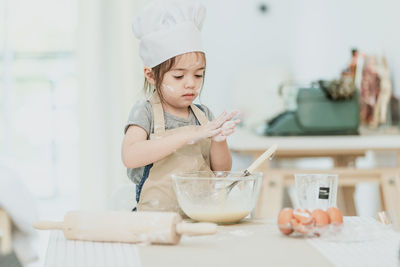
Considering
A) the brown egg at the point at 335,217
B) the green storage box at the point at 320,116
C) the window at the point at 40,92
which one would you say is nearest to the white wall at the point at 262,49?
the window at the point at 40,92

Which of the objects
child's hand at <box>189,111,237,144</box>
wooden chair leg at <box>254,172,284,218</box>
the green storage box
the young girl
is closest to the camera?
child's hand at <box>189,111,237,144</box>

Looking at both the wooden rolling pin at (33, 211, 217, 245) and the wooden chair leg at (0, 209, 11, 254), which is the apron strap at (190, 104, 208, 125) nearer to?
the wooden rolling pin at (33, 211, 217, 245)

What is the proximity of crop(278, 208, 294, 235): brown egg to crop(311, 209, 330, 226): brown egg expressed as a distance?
4cm

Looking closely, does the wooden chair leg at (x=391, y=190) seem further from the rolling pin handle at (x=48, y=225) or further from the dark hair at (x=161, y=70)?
the rolling pin handle at (x=48, y=225)

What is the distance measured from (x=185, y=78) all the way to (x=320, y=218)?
1.28 feet

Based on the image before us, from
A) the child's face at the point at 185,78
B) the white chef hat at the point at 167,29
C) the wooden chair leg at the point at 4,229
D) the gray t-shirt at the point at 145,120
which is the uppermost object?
the white chef hat at the point at 167,29

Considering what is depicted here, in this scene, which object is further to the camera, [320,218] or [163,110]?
[163,110]

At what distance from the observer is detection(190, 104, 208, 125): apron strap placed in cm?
128

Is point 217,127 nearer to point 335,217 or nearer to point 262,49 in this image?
point 335,217

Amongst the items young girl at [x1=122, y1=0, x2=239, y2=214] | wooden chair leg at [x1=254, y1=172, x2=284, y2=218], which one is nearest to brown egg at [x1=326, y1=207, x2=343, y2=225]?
young girl at [x1=122, y1=0, x2=239, y2=214]

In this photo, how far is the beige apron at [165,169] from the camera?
1.20m

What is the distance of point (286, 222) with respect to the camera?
95cm

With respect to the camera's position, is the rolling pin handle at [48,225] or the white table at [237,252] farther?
the rolling pin handle at [48,225]

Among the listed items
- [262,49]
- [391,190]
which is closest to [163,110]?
[391,190]
